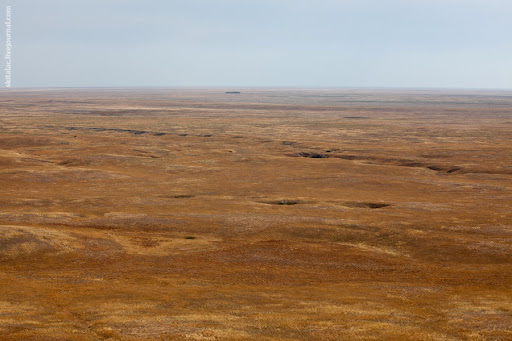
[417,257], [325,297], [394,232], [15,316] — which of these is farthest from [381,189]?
[15,316]

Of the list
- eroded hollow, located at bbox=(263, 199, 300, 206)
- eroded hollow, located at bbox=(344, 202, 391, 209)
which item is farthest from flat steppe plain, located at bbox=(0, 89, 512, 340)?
eroded hollow, located at bbox=(344, 202, 391, 209)

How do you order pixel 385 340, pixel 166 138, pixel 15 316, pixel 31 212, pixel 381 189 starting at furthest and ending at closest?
pixel 166 138 < pixel 381 189 < pixel 31 212 < pixel 15 316 < pixel 385 340

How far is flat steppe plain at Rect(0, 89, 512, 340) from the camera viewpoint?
33.2 metres

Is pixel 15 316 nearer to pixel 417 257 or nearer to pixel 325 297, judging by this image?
pixel 325 297

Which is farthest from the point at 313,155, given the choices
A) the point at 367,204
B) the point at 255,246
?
the point at 255,246

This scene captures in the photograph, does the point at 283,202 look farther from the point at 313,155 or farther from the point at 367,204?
the point at 313,155

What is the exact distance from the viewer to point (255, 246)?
56.2 meters

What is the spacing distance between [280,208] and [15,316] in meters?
47.0

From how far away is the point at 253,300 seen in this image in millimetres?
38656

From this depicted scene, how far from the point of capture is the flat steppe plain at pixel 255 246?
109 feet

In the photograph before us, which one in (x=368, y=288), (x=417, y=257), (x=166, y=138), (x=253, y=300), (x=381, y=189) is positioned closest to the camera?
(x=253, y=300)

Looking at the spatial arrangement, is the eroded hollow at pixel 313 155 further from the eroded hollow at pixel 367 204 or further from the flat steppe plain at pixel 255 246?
the eroded hollow at pixel 367 204

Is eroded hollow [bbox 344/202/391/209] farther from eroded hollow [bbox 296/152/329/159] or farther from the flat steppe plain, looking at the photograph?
eroded hollow [bbox 296/152/329/159]

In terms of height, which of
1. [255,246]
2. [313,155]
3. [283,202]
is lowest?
[255,246]
